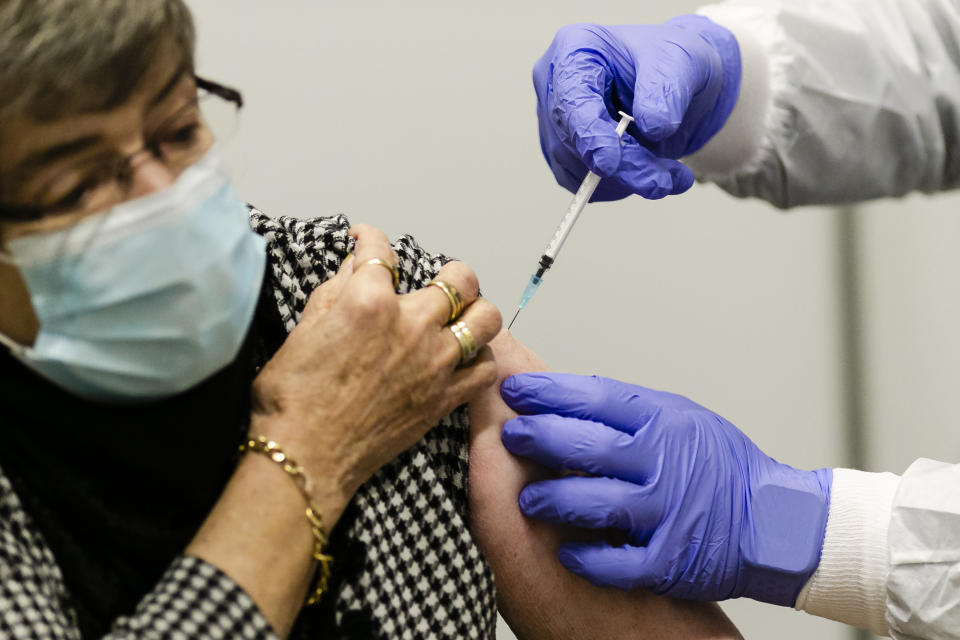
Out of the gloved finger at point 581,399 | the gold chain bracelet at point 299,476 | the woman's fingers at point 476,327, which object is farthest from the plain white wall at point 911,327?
the gold chain bracelet at point 299,476

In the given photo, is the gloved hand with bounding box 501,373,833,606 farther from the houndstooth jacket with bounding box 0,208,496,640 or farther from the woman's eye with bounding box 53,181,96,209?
the woman's eye with bounding box 53,181,96,209

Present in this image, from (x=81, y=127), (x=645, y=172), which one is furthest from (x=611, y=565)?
(x=81, y=127)

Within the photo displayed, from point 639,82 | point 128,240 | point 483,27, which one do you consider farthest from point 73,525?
point 483,27

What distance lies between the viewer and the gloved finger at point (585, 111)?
1.22m

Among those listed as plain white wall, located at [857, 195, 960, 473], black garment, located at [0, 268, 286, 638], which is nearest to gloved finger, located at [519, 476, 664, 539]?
black garment, located at [0, 268, 286, 638]

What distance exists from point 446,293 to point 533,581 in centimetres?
39

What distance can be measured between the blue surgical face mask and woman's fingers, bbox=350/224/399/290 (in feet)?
0.57

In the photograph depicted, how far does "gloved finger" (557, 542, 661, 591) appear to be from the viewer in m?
1.08

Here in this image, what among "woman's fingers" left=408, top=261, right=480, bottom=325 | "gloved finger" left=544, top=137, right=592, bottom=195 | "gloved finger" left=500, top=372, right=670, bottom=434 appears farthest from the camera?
"gloved finger" left=544, top=137, right=592, bottom=195

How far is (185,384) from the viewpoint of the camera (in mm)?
841

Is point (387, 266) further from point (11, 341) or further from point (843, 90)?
point (843, 90)

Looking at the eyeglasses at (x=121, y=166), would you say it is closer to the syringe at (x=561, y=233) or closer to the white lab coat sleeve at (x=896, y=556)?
the syringe at (x=561, y=233)

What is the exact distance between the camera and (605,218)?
5.99 ft

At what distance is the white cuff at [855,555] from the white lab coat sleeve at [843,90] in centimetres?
61
